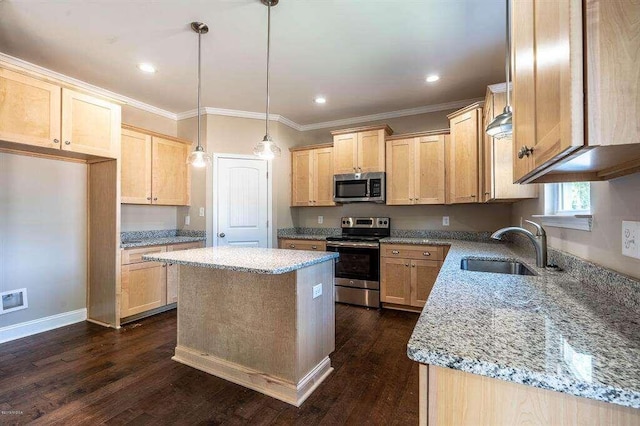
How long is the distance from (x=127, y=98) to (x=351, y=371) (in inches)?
158

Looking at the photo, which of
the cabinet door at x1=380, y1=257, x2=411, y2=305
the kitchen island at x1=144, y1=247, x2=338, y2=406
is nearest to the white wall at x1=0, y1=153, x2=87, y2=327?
the kitchen island at x1=144, y1=247, x2=338, y2=406

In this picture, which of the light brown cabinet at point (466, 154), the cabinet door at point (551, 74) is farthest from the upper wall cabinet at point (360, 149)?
the cabinet door at point (551, 74)

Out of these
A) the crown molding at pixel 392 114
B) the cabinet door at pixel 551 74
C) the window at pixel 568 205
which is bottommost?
the window at pixel 568 205

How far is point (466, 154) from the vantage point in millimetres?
3350

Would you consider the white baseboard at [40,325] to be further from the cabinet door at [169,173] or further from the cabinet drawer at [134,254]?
the cabinet door at [169,173]

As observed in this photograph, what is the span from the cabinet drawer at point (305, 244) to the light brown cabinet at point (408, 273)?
2.82 feet

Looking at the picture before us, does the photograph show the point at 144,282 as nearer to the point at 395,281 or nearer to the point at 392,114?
the point at 395,281

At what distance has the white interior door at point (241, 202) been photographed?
13.6 feet

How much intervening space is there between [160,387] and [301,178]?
3.20 m

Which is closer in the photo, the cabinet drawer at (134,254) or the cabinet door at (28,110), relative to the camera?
the cabinet door at (28,110)

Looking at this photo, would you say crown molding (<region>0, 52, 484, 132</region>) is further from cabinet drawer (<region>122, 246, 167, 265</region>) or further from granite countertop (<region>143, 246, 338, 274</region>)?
granite countertop (<region>143, 246, 338, 274</region>)

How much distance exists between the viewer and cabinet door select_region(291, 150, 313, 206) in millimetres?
4598

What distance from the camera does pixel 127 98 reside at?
3.79m

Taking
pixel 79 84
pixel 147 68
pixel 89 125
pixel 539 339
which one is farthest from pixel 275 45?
pixel 539 339
